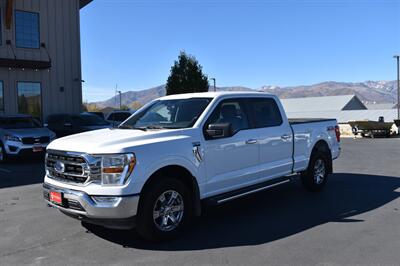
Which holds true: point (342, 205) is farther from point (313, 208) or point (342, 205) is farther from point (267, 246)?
point (267, 246)

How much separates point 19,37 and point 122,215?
18.8 meters

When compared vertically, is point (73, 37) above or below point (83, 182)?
above

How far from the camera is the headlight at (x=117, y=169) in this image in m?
5.07

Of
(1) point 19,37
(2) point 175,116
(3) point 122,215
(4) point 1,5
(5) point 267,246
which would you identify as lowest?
(5) point 267,246

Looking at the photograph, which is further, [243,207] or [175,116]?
[243,207]

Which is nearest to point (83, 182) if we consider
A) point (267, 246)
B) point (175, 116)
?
point (175, 116)

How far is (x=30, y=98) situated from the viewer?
21.6 m

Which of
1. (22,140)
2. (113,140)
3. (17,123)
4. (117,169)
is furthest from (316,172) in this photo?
(17,123)

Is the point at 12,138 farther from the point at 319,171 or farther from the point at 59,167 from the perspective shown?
the point at 319,171

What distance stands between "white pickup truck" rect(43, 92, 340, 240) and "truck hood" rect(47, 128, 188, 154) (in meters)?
0.01

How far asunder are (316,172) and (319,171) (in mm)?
121

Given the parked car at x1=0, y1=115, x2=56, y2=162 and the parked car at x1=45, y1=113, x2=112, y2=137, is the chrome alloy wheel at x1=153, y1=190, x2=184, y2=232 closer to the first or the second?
the parked car at x1=0, y1=115, x2=56, y2=162

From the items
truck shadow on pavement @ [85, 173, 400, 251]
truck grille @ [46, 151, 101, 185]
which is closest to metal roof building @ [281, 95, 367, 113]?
truck shadow on pavement @ [85, 173, 400, 251]

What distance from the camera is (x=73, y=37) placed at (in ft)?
75.8
